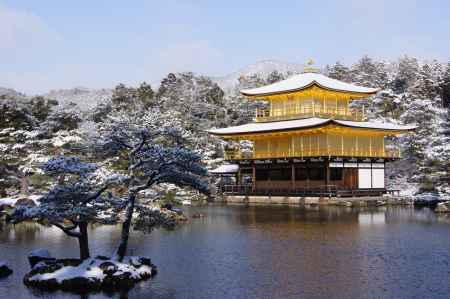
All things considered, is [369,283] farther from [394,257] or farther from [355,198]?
[355,198]

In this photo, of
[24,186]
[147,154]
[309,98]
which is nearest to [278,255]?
[147,154]

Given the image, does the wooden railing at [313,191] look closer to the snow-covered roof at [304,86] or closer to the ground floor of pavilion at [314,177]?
the ground floor of pavilion at [314,177]

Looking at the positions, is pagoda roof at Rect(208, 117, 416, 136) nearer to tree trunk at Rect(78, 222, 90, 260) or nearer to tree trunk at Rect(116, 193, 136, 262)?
tree trunk at Rect(116, 193, 136, 262)

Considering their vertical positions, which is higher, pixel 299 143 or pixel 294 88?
pixel 294 88

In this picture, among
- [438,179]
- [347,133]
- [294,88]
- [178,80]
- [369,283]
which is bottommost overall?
[369,283]

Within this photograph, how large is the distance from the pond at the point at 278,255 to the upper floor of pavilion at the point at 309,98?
22.5 m

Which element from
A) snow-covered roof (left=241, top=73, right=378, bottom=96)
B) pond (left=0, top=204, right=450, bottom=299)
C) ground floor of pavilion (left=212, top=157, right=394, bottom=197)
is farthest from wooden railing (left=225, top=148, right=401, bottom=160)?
pond (left=0, top=204, right=450, bottom=299)

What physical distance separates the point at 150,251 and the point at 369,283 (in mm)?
8667

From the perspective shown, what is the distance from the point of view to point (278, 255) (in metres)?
21.8

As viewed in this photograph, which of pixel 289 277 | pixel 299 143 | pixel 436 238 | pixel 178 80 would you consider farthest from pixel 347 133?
pixel 178 80

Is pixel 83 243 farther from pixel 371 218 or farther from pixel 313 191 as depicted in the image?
pixel 313 191

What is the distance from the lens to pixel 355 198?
163 feet

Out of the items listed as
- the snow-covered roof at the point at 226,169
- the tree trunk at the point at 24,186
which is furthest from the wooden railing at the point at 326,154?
the tree trunk at the point at 24,186

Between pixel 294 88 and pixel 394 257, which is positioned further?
pixel 294 88
